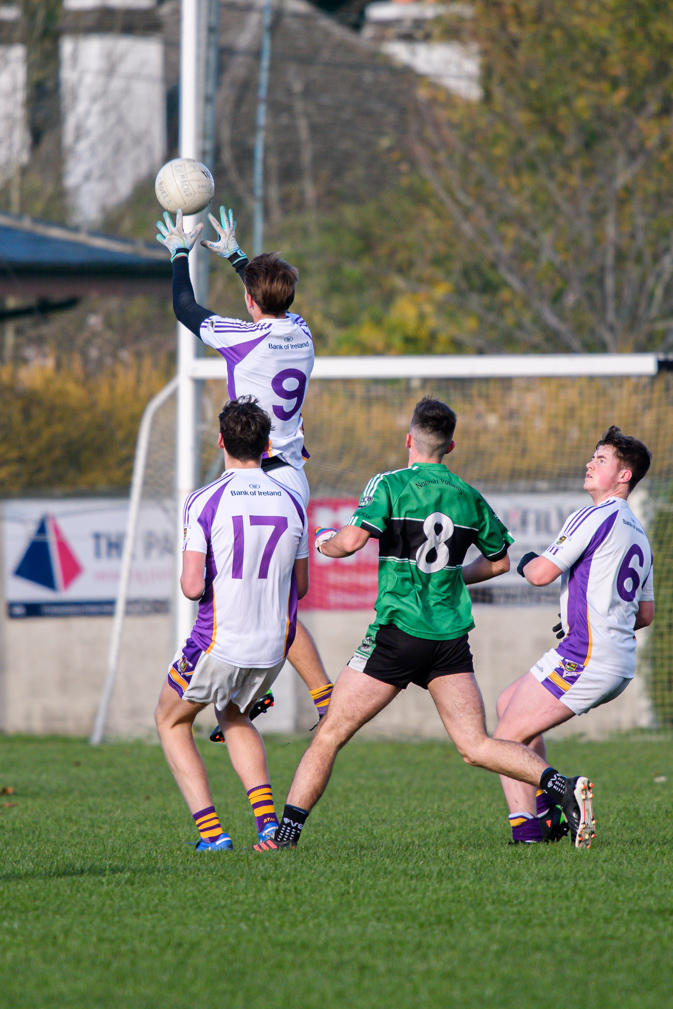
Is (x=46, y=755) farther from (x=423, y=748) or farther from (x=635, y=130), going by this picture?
(x=635, y=130)

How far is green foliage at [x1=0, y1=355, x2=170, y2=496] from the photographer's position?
13.0 m

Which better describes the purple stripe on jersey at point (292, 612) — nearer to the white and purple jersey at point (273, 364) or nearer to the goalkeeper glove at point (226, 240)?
the white and purple jersey at point (273, 364)

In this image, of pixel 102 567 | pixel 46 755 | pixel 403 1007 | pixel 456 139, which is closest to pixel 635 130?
pixel 456 139

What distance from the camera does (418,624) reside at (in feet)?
17.5

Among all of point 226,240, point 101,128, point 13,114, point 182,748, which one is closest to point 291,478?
point 226,240

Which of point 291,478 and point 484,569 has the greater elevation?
point 291,478

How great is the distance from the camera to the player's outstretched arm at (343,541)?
5.30 meters

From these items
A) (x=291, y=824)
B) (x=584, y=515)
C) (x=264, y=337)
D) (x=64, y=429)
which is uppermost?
(x=264, y=337)

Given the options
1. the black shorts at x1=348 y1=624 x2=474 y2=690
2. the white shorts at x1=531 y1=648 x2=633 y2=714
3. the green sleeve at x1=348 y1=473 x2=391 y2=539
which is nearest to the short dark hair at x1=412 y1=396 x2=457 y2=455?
the green sleeve at x1=348 y1=473 x2=391 y2=539

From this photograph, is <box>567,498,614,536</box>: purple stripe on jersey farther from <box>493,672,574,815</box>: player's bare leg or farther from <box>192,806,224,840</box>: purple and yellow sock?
<box>192,806,224,840</box>: purple and yellow sock

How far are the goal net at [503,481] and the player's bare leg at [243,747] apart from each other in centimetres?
568

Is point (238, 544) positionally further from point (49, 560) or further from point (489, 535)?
point (49, 560)

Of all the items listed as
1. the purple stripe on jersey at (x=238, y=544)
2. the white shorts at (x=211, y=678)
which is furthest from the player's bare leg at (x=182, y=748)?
the purple stripe on jersey at (x=238, y=544)

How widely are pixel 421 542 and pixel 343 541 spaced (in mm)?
347
